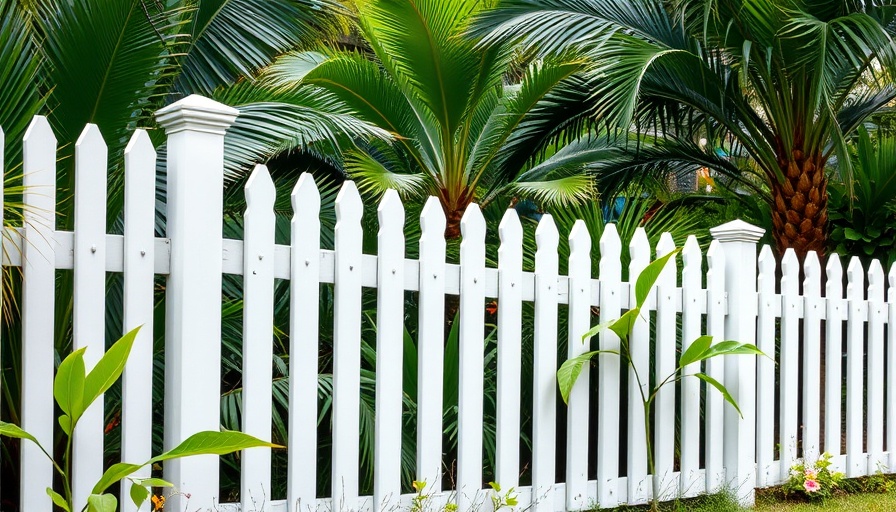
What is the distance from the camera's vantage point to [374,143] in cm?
846

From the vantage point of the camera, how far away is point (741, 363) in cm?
446

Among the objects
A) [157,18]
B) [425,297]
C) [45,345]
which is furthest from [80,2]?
[425,297]

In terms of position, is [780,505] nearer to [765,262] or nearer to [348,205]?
[765,262]

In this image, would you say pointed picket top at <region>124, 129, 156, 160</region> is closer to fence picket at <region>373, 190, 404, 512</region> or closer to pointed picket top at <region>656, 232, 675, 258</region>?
fence picket at <region>373, 190, 404, 512</region>

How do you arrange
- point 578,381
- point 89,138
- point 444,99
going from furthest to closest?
point 444,99
point 578,381
point 89,138

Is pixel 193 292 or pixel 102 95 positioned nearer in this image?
pixel 193 292

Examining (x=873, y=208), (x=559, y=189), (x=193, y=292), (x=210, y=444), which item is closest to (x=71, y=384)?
(x=210, y=444)

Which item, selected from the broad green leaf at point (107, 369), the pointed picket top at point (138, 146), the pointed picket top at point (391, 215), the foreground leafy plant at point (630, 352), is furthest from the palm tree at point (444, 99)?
the broad green leaf at point (107, 369)

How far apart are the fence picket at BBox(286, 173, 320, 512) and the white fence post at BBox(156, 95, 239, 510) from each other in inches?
10.5

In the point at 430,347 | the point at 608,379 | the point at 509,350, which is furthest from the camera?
the point at 608,379

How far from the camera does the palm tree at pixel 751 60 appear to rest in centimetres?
566

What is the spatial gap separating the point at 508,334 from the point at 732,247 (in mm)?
1530

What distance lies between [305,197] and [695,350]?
1938mm

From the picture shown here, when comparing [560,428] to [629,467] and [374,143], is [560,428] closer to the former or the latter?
[629,467]
